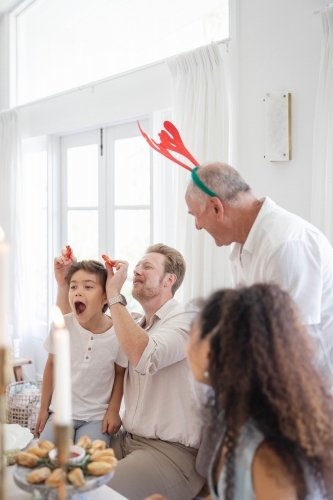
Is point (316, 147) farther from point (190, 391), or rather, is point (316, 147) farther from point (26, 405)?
point (26, 405)

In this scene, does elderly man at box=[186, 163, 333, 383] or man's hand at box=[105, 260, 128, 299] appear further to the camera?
man's hand at box=[105, 260, 128, 299]

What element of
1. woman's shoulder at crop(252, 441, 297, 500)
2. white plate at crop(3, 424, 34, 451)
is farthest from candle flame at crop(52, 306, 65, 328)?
white plate at crop(3, 424, 34, 451)

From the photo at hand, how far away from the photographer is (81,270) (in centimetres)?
238

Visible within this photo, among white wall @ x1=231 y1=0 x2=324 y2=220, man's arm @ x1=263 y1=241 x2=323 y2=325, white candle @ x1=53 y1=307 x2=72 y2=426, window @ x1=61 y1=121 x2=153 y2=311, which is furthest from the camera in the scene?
window @ x1=61 y1=121 x2=153 y2=311

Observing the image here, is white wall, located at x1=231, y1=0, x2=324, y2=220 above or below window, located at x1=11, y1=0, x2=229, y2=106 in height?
below

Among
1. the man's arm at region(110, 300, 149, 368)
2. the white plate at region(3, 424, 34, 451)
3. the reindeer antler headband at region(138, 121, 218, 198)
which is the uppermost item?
the reindeer antler headband at region(138, 121, 218, 198)

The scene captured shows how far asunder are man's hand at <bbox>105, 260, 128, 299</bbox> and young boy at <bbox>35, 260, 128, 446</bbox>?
0.10 metres

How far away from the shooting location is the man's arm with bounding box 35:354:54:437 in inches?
93.0

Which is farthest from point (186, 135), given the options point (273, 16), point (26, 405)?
point (26, 405)

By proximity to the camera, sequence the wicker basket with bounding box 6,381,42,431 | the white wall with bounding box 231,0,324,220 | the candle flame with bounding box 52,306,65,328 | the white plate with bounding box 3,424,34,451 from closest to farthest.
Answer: the candle flame with bounding box 52,306,65,328 < the white plate with bounding box 3,424,34,451 < the white wall with bounding box 231,0,324,220 < the wicker basket with bounding box 6,381,42,431

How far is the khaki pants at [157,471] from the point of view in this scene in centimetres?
190

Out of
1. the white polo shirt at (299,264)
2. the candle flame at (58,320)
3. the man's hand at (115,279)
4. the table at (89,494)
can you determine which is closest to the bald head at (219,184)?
the white polo shirt at (299,264)

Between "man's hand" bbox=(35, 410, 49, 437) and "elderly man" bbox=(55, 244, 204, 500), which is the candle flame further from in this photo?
"man's hand" bbox=(35, 410, 49, 437)

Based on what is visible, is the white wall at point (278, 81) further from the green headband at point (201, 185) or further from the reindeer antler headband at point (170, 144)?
the green headband at point (201, 185)
